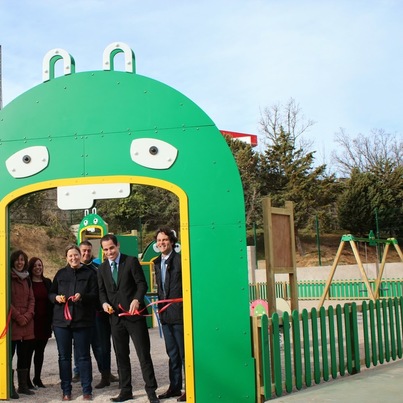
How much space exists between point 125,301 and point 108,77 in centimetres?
222

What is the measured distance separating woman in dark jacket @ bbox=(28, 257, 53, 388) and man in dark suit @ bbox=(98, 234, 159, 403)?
3.47ft

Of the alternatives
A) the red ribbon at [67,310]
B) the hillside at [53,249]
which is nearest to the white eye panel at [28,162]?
the red ribbon at [67,310]

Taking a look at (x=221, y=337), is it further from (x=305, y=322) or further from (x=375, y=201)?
(x=375, y=201)

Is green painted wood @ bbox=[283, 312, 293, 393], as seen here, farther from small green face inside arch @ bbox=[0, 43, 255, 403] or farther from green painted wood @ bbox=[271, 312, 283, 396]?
small green face inside arch @ bbox=[0, 43, 255, 403]

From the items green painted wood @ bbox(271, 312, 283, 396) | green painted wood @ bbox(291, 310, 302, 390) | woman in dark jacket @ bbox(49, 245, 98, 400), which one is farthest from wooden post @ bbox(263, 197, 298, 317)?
woman in dark jacket @ bbox(49, 245, 98, 400)

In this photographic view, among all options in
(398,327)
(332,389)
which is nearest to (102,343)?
(332,389)

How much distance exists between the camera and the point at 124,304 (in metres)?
5.37

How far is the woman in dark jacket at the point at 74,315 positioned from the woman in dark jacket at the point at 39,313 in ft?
1.52

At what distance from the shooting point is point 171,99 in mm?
5516

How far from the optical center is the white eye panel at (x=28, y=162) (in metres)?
5.68

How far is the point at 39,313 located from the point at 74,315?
30.3 inches

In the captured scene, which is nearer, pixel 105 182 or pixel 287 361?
pixel 287 361

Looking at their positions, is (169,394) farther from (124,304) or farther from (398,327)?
(398,327)

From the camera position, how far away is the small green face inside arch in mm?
5129
